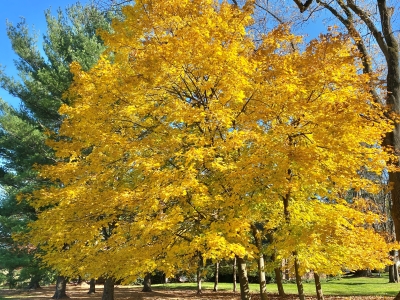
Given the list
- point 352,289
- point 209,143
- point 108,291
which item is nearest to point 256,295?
point 352,289

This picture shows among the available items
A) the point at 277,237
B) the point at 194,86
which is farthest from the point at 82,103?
the point at 277,237

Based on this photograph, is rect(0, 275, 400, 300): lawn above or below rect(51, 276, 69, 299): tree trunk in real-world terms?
below

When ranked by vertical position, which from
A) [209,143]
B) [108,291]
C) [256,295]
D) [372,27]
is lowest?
[256,295]

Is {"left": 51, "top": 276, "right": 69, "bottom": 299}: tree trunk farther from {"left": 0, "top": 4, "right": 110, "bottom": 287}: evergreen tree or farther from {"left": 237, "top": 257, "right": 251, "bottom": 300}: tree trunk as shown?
{"left": 237, "top": 257, "right": 251, "bottom": 300}: tree trunk

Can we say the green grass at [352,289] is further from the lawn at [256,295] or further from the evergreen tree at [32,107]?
the evergreen tree at [32,107]

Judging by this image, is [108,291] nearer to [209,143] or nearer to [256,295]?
[256,295]

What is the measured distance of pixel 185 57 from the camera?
22.1 ft

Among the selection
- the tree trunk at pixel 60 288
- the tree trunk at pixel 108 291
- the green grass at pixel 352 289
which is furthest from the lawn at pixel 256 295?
the tree trunk at pixel 108 291

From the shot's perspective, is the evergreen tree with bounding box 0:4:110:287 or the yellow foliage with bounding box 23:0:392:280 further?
the evergreen tree with bounding box 0:4:110:287

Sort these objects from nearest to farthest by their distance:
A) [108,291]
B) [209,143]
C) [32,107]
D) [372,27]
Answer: [209,143] → [372,27] → [108,291] → [32,107]

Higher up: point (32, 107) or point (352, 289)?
point (32, 107)

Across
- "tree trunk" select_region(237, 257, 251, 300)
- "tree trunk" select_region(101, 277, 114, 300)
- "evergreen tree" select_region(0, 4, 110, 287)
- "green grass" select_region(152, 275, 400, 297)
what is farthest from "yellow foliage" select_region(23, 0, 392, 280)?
"green grass" select_region(152, 275, 400, 297)

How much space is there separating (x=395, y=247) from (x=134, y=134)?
6203 millimetres

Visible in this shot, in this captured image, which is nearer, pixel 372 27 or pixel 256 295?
pixel 372 27
